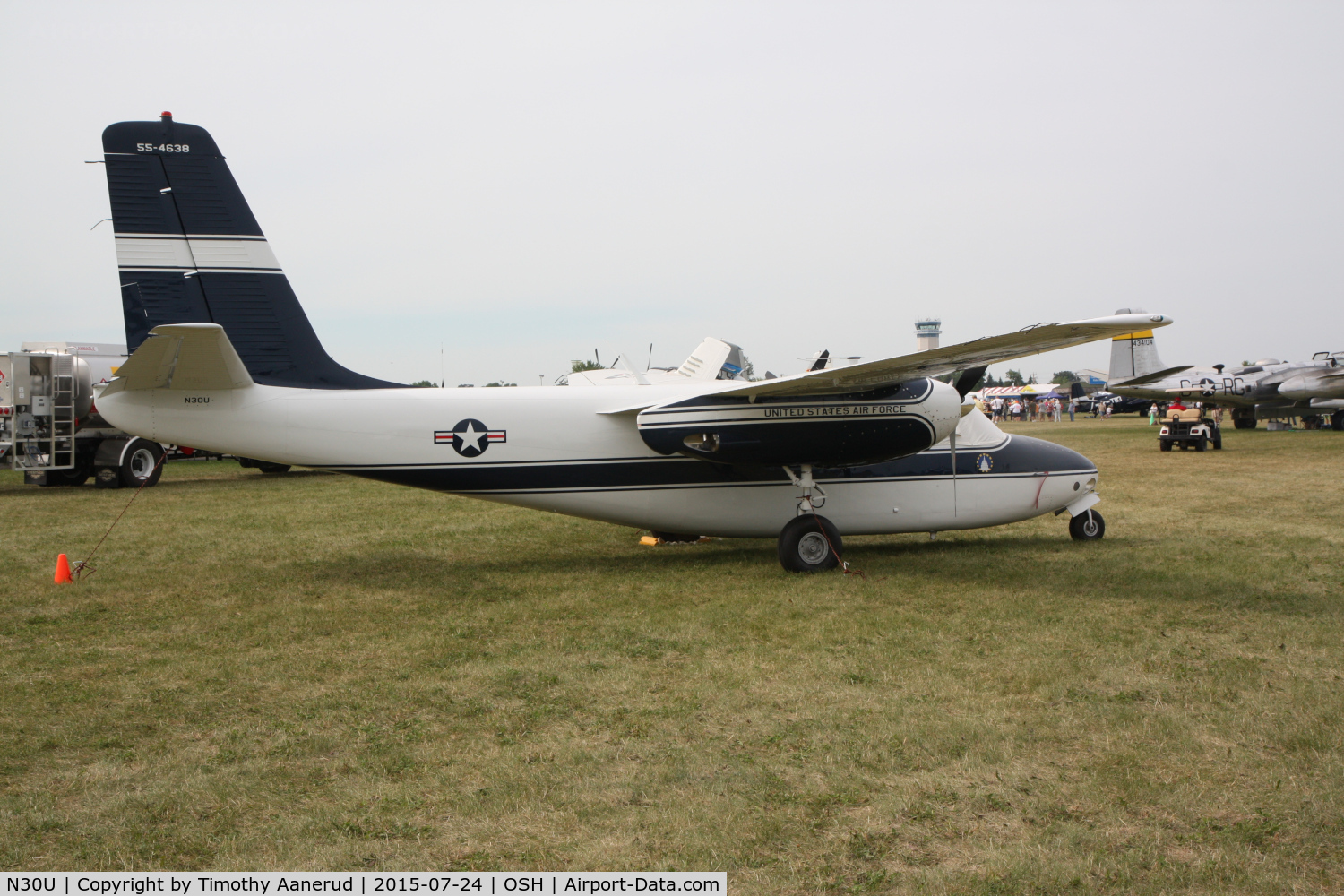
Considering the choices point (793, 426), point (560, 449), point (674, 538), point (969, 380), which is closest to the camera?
point (793, 426)

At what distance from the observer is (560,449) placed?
995cm

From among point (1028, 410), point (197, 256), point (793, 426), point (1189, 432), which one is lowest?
point (1189, 432)

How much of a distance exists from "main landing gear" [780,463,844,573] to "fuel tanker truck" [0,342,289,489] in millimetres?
14104

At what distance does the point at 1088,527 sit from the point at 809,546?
13.5 ft

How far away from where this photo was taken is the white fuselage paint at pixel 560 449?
30.1ft

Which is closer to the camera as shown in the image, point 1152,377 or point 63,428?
point 63,428

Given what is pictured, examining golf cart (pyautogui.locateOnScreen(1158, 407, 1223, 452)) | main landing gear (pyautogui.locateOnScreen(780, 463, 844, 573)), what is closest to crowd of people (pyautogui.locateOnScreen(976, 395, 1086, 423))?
golf cart (pyautogui.locateOnScreen(1158, 407, 1223, 452))

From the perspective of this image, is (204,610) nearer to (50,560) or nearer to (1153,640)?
(50,560)

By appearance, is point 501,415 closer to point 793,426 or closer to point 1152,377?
point 793,426

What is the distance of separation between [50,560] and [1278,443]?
33.4 meters

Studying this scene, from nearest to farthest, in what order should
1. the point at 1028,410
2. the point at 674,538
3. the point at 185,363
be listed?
the point at 185,363 → the point at 674,538 → the point at 1028,410

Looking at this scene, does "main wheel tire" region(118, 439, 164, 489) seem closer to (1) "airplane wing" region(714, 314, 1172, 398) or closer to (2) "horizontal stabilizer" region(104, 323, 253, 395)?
(2) "horizontal stabilizer" region(104, 323, 253, 395)

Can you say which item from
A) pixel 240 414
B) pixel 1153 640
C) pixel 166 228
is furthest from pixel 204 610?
pixel 1153 640

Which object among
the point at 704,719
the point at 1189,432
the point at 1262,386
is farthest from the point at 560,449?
the point at 1262,386
